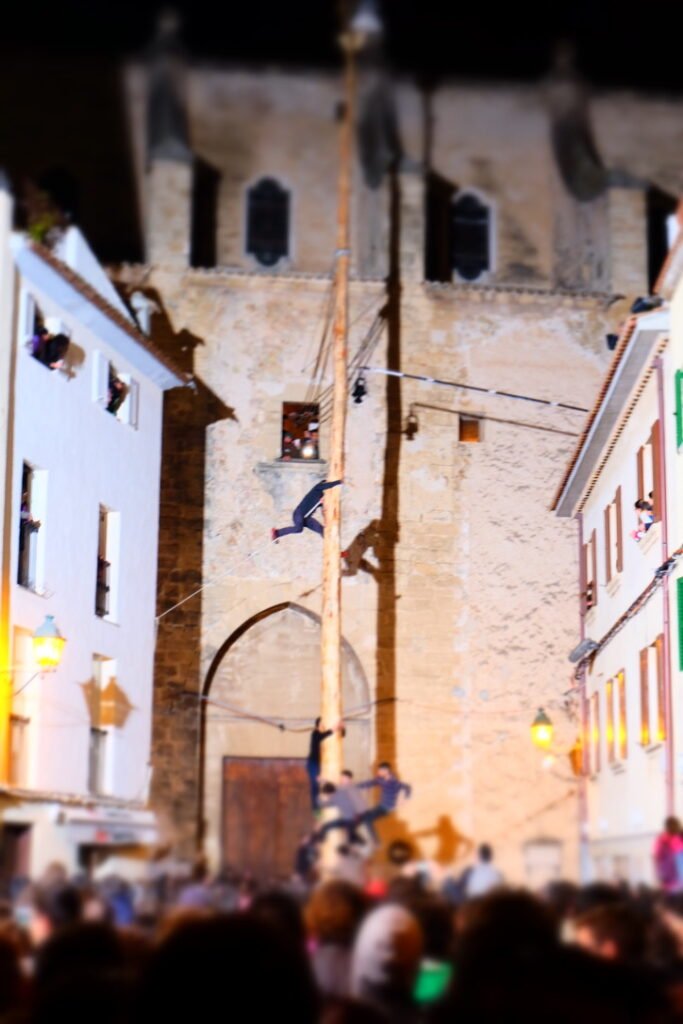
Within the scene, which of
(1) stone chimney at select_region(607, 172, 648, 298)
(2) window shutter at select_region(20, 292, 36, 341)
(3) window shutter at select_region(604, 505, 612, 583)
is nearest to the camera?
(2) window shutter at select_region(20, 292, 36, 341)

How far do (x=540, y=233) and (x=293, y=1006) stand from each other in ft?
64.0

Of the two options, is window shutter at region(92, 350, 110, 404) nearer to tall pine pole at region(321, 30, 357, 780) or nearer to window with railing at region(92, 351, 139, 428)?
window with railing at region(92, 351, 139, 428)

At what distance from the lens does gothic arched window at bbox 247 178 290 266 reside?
23531 millimetres

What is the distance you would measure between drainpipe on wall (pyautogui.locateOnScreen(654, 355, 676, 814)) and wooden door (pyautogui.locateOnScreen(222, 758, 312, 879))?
3.24m

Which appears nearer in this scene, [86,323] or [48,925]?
[48,925]

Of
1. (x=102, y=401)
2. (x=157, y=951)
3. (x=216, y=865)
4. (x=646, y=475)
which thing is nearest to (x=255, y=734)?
(x=102, y=401)

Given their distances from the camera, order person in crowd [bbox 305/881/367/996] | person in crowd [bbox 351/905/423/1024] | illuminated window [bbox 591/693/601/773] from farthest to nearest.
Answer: illuminated window [bbox 591/693/601/773]
person in crowd [bbox 305/881/367/996]
person in crowd [bbox 351/905/423/1024]

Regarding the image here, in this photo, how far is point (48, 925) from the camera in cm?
851

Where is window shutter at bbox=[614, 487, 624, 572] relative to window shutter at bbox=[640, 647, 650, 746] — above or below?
above

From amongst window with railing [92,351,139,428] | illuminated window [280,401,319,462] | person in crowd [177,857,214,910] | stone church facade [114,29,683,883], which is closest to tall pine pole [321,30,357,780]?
illuminated window [280,401,319,462]

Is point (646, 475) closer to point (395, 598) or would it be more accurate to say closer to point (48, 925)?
point (395, 598)

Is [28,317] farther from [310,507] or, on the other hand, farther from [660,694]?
[660,694]

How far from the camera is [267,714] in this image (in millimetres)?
20062

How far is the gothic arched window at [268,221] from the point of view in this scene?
23.5 m
